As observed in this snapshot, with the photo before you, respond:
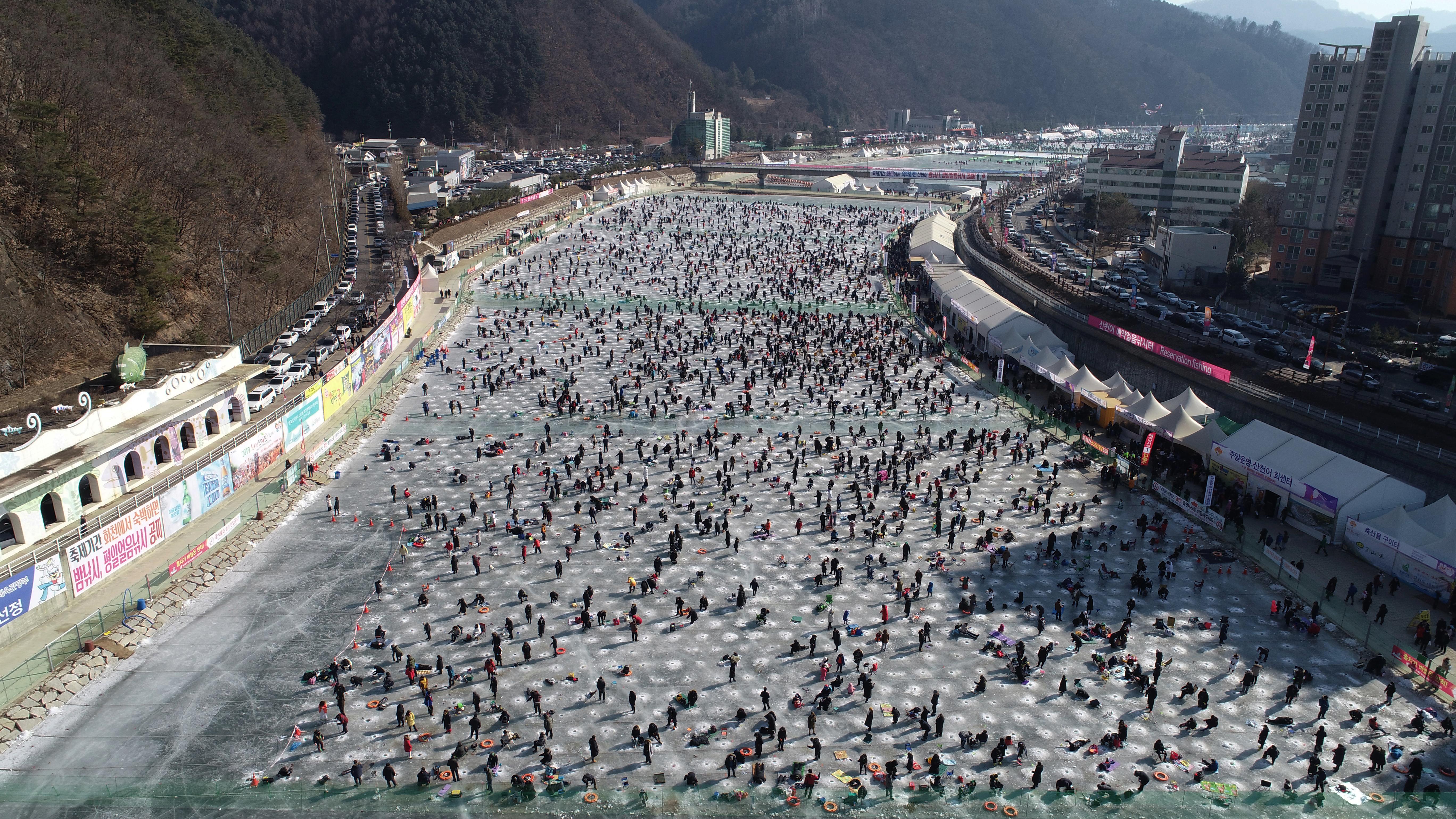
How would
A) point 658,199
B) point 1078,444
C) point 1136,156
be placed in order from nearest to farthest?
point 1078,444, point 1136,156, point 658,199

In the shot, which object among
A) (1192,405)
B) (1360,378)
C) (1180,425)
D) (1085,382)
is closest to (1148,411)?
(1192,405)

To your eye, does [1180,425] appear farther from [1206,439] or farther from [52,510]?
[52,510]

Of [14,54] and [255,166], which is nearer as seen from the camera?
[14,54]

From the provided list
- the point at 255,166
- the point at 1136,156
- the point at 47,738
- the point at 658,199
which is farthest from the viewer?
the point at 658,199

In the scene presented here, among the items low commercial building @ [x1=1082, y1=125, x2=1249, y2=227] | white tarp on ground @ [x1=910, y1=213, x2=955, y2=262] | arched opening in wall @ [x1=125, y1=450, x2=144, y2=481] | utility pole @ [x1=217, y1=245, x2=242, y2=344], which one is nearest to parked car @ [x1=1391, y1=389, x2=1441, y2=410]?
white tarp on ground @ [x1=910, y1=213, x2=955, y2=262]

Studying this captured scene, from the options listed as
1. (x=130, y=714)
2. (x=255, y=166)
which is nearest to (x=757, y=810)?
(x=130, y=714)

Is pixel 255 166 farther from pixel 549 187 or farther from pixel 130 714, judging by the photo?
pixel 549 187

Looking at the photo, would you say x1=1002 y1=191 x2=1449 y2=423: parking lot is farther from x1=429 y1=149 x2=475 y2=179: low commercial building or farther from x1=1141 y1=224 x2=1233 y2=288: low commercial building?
x1=429 y1=149 x2=475 y2=179: low commercial building
